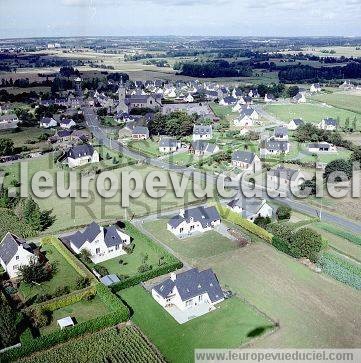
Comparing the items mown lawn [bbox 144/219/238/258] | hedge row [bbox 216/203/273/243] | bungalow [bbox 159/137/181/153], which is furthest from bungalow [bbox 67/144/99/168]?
hedge row [bbox 216/203/273/243]

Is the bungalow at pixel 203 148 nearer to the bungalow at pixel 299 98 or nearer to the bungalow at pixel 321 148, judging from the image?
the bungalow at pixel 321 148

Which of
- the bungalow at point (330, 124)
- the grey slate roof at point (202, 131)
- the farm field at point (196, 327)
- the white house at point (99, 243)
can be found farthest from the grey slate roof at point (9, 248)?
the bungalow at point (330, 124)

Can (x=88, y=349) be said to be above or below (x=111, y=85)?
below

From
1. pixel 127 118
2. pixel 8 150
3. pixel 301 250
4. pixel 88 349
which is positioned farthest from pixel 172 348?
pixel 127 118

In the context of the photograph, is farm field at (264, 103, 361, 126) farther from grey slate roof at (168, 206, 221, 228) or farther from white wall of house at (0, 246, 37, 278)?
white wall of house at (0, 246, 37, 278)

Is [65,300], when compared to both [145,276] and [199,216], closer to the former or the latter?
[145,276]

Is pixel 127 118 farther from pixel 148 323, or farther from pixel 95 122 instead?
pixel 148 323
